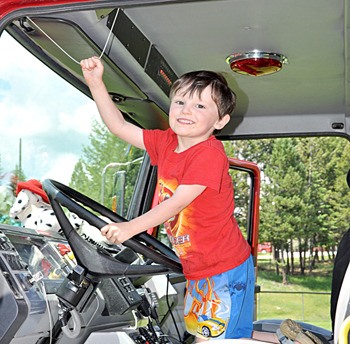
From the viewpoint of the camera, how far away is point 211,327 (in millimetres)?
2055

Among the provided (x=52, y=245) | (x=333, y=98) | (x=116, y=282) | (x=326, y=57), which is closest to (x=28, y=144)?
(x=52, y=245)

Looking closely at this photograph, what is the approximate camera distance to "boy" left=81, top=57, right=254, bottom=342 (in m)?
2.06

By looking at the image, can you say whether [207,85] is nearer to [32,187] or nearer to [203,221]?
[203,221]

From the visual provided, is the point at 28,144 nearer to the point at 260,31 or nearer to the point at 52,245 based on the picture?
the point at 52,245

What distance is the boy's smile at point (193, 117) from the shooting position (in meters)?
2.08

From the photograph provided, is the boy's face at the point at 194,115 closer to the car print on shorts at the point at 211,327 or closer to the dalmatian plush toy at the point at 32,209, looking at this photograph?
the car print on shorts at the point at 211,327

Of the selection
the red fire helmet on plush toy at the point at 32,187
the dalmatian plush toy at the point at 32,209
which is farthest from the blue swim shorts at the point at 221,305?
the red fire helmet on plush toy at the point at 32,187

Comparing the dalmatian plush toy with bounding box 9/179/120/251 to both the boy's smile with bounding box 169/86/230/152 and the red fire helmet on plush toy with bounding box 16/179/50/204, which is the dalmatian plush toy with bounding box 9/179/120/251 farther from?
the boy's smile with bounding box 169/86/230/152

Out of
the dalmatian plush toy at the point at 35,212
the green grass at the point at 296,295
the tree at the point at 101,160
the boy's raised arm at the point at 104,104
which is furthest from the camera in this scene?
the green grass at the point at 296,295

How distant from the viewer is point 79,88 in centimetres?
278

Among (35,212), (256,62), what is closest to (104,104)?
(35,212)

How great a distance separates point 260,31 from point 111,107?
2.32ft

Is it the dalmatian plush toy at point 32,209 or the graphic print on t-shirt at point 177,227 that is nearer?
the graphic print on t-shirt at point 177,227

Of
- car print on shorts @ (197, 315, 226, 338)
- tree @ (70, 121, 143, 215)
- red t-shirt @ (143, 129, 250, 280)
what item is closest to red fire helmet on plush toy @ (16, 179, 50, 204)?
tree @ (70, 121, 143, 215)
